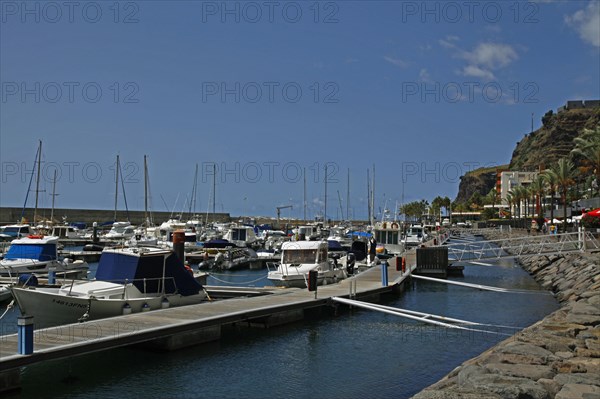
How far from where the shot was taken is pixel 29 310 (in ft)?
72.7

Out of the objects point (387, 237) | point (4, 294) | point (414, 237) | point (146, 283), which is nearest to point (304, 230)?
point (414, 237)

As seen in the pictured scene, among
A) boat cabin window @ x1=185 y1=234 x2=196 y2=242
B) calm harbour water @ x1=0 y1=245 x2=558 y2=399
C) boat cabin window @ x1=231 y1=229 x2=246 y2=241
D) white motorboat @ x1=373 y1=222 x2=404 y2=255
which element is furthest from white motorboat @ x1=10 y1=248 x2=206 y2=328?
boat cabin window @ x1=185 y1=234 x2=196 y2=242

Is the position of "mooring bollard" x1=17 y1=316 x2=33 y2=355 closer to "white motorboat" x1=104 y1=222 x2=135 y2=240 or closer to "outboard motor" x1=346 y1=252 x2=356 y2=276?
"outboard motor" x1=346 y1=252 x2=356 y2=276

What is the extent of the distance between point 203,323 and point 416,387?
25.7 feet

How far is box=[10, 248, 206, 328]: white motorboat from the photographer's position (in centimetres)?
2209

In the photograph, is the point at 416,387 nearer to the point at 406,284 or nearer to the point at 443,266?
the point at 406,284

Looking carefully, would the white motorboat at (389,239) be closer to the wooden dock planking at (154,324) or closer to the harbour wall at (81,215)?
the wooden dock planking at (154,324)

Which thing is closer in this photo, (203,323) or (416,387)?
(416,387)

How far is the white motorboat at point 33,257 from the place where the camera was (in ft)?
125

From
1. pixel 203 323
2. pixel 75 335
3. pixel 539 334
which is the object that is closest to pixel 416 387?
pixel 539 334

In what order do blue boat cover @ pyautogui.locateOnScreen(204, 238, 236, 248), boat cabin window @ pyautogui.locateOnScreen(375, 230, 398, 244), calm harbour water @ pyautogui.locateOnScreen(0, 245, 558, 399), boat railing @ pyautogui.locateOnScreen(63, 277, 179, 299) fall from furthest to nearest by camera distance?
blue boat cover @ pyautogui.locateOnScreen(204, 238, 236, 248) → boat cabin window @ pyautogui.locateOnScreen(375, 230, 398, 244) → boat railing @ pyautogui.locateOnScreen(63, 277, 179, 299) → calm harbour water @ pyautogui.locateOnScreen(0, 245, 558, 399)

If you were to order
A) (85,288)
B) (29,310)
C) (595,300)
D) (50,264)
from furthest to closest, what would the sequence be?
1. (50,264)
2. (595,300)
3. (85,288)
4. (29,310)

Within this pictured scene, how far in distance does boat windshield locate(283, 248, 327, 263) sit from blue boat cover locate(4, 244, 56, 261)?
1560cm

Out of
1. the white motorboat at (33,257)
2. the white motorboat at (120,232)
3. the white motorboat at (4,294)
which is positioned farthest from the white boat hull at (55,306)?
the white motorboat at (120,232)
